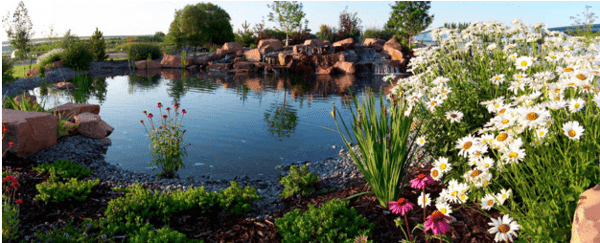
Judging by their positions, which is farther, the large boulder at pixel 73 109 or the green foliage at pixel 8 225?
the large boulder at pixel 73 109

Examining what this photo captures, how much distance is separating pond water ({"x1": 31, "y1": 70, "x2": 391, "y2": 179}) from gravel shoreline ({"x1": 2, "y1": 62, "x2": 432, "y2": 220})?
8.5 inches

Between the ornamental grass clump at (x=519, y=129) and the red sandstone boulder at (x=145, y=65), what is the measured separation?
21.4 meters

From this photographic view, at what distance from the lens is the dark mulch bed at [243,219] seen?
9.48 ft

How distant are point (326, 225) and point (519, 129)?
4.60ft

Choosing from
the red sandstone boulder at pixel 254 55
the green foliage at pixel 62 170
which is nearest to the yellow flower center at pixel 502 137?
the green foliage at pixel 62 170

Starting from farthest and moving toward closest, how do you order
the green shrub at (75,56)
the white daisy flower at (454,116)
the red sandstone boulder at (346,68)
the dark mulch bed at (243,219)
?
the red sandstone boulder at (346,68) → the green shrub at (75,56) → the dark mulch bed at (243,219) → the white daisy flower at (454,116)

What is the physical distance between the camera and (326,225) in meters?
2.82

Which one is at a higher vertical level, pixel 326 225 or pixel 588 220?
pixel 588 220

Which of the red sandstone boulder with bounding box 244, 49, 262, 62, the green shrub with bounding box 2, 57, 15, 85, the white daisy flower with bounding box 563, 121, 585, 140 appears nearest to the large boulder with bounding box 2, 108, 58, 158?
the white daisy flower with bounding box 563, 121, 585, 140

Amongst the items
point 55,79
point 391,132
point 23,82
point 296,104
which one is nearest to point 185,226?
point 391,132

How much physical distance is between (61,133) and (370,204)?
5.20 m

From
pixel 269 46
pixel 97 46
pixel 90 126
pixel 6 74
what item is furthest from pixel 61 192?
pixel 97 46

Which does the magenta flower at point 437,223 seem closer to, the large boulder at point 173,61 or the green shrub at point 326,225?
the green shrub at point 326,225

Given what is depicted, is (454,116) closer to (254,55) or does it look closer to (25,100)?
(25,100)
